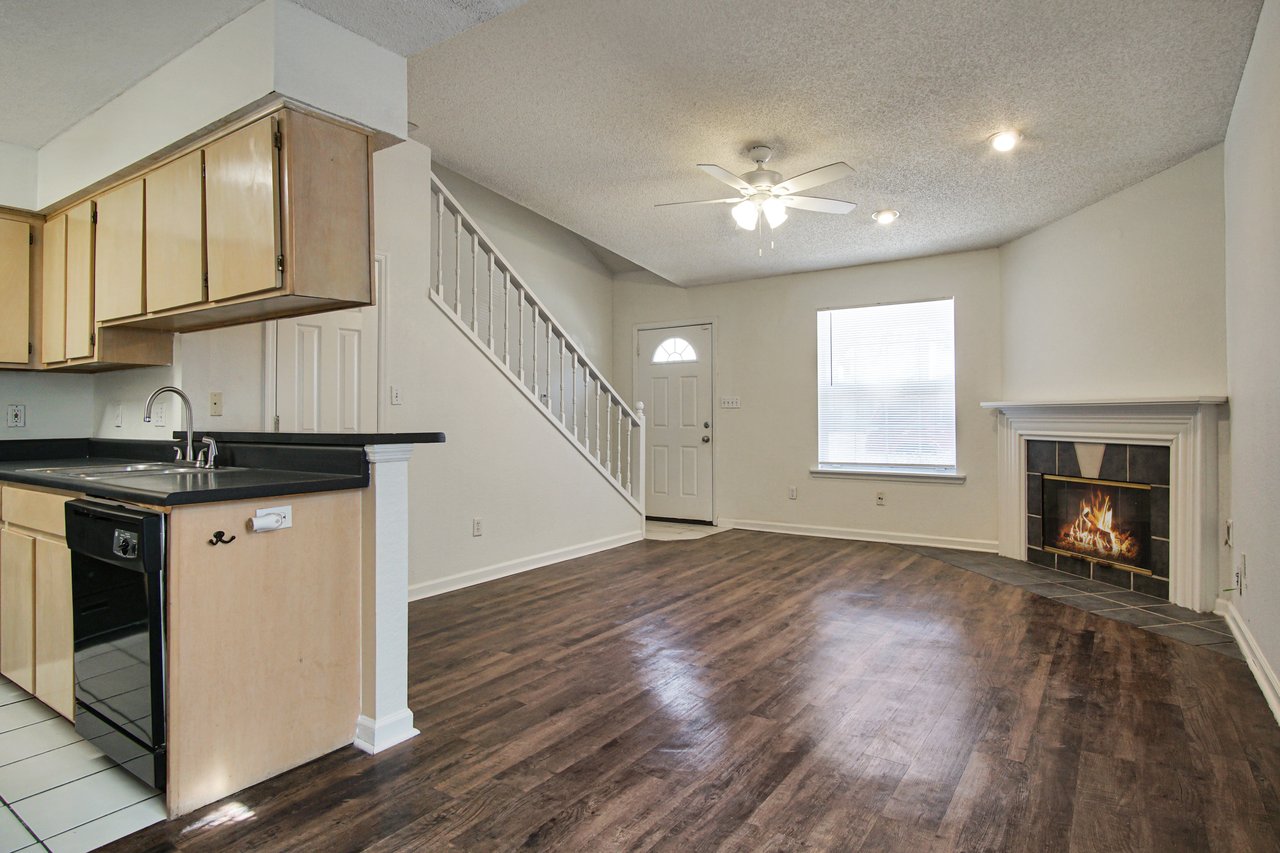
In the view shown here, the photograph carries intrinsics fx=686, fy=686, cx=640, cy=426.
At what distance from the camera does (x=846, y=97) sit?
330cm

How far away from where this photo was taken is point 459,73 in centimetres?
326

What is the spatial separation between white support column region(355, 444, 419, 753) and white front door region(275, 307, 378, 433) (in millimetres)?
1318

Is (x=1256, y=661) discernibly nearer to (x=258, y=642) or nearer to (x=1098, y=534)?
(x=1098, y=534)

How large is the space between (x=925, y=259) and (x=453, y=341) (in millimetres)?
4133

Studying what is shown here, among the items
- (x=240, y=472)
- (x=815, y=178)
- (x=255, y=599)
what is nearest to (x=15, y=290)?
(x=240, y=472)

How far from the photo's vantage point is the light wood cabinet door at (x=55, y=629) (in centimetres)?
234

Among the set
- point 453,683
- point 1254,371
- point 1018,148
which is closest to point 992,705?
point 1254,371

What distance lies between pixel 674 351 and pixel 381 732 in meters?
5.59

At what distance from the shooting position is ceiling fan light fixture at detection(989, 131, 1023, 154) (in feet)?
11.8

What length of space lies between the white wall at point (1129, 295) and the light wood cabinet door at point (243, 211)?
15.4 ft

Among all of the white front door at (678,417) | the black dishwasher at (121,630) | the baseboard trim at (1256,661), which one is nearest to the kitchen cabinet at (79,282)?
the black dishwasher at (121,630)

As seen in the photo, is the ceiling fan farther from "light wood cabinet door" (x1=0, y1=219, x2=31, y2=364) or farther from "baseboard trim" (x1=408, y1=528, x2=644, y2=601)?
"light wood cabinet door" (x1=0, y1=219, x2=31, y2=364)

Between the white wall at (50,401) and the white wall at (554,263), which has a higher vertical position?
the white wall at (554,263)

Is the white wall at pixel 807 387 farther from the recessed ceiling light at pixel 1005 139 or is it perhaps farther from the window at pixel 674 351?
the recessed ceiling light at pixel 1005 139
